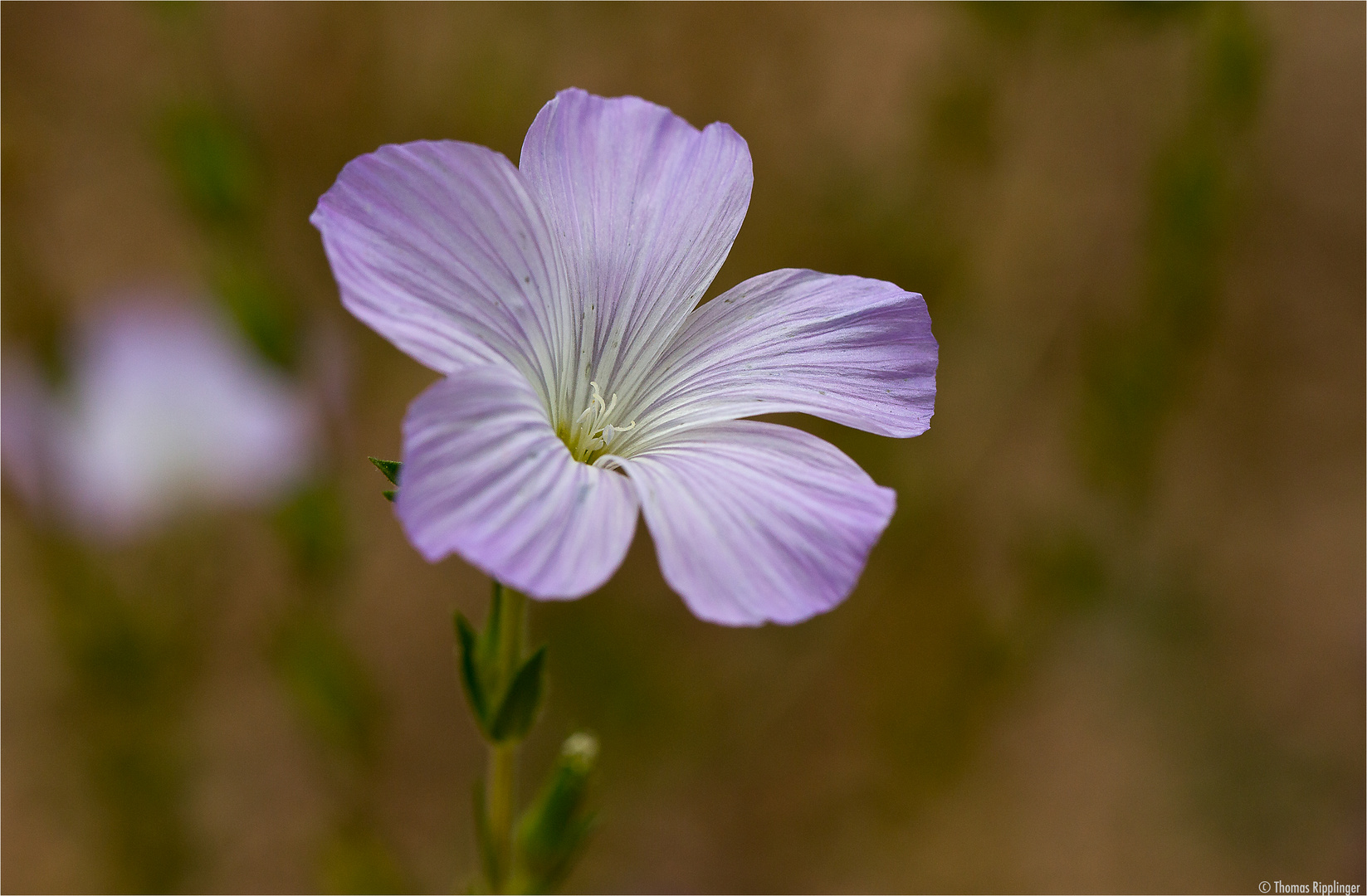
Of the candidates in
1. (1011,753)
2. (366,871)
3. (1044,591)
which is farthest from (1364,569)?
(366,871)

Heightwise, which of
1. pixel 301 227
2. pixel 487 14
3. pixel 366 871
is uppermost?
pixel 487 14

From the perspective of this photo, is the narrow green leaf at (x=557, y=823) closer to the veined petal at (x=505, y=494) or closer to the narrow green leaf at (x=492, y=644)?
the narrow green leaf at (x=492, y=644)

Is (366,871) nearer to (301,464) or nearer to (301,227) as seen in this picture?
(301,464)

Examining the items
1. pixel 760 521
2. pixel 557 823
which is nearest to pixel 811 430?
pixel 557 823

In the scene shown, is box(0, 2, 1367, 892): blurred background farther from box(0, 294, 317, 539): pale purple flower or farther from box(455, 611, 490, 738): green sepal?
box(455, 611, 490, 738): green sepal

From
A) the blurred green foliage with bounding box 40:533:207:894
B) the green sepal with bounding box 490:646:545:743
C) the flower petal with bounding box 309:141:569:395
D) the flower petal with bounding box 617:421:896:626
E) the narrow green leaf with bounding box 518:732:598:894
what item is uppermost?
the flower petal with bounding box 309:141:569:395

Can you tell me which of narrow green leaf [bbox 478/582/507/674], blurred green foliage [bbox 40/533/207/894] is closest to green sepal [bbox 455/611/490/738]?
narrow green leaf [bbox 478/582/507/674]
